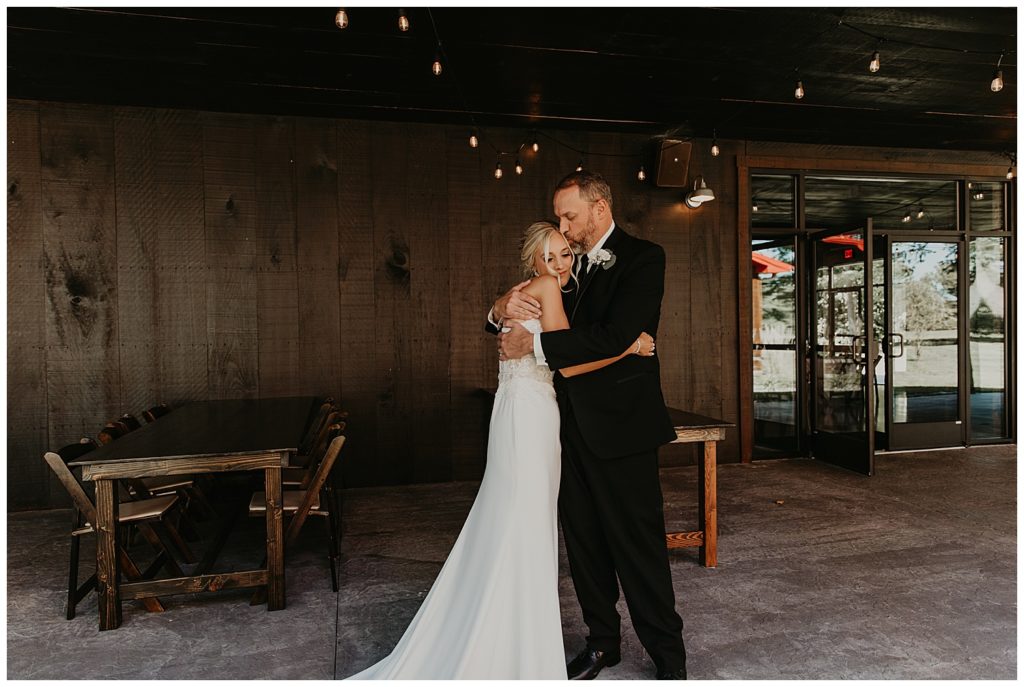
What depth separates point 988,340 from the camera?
24.2 feet

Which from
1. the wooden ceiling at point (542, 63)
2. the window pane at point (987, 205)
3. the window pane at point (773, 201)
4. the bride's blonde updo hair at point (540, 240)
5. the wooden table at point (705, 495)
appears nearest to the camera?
the bride's blonde updo hair at point (540, 240)

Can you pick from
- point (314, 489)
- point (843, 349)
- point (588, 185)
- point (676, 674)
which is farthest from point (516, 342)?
point (843, 349)

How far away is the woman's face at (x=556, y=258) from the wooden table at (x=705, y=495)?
5.29ft

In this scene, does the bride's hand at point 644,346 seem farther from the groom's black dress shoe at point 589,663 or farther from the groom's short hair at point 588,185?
the groom's black dress shoe at point 589,663

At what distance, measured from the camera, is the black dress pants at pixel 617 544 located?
2.48m

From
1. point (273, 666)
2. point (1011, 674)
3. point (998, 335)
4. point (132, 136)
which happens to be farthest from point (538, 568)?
point (998, 335)

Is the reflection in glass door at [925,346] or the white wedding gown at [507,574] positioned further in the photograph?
the reflection in glass door at [925,346]

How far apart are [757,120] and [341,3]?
4067mm

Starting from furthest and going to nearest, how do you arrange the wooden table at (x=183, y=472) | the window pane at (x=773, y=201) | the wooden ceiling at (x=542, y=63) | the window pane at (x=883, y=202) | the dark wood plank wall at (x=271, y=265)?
the window pane at (x=883, y=202)
the window pane at (x=773, y=201)
the dark wood plank wall at (x=271, y=265)
the wooden ceiling at (x=542, y=63)
the wooden table at (x=183, y=472)

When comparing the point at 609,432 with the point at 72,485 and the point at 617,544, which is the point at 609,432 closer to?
the point at 617,544

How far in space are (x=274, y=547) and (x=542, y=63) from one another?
3633mm

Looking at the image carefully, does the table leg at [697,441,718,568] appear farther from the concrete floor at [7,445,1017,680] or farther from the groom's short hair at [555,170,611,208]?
the groom's short hair at [555,170,611,208]

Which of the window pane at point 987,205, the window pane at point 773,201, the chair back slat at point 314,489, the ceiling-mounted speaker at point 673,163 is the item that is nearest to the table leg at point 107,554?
the chair back slat at point 314,489

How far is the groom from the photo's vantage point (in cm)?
247
